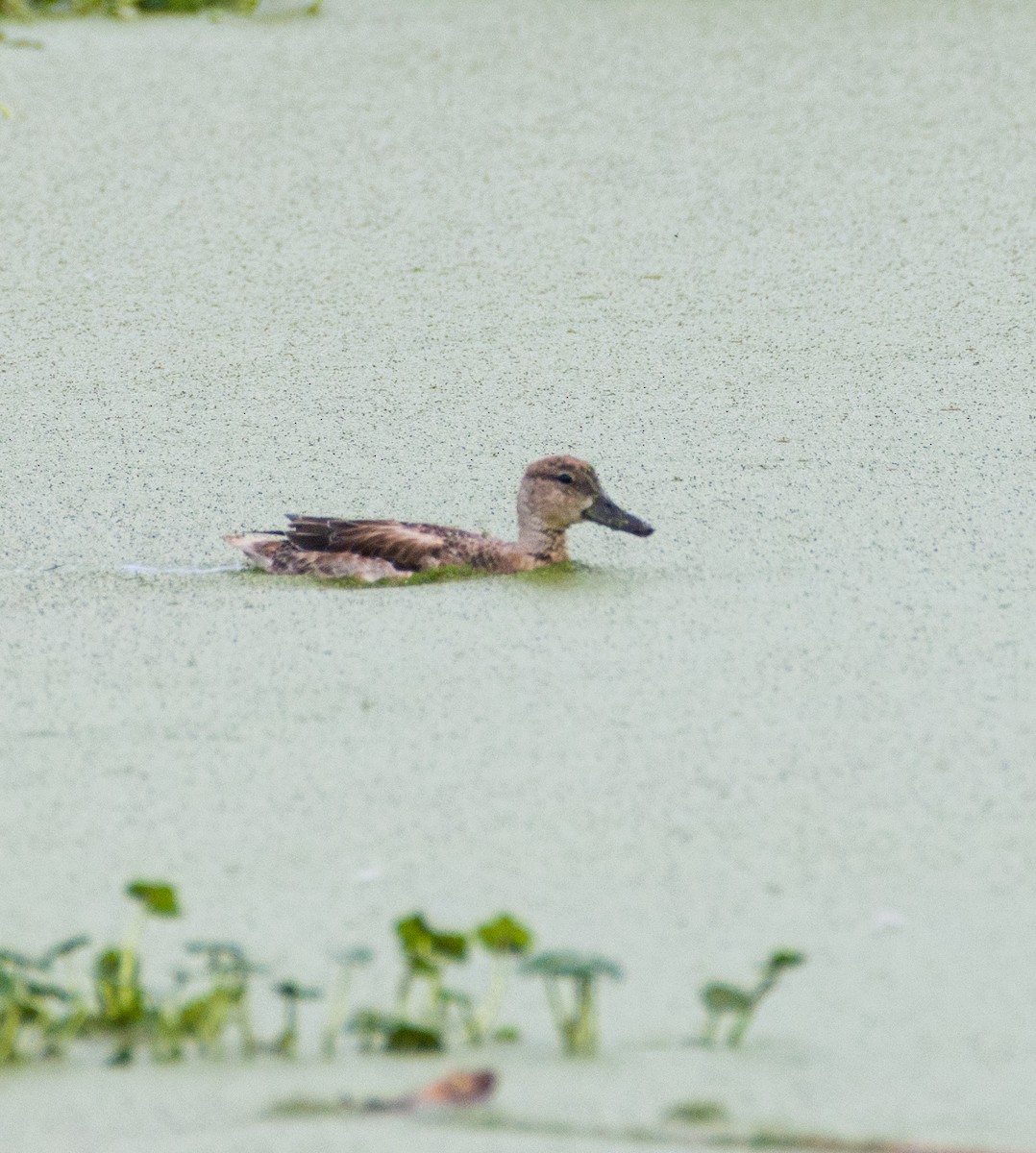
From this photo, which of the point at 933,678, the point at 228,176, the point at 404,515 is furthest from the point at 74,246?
the point at 933,678

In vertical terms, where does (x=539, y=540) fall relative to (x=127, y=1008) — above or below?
above

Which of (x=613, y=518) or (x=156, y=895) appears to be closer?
(x=156, y=895)

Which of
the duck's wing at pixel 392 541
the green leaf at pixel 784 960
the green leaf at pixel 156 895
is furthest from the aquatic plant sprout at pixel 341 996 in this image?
the duck's wing at pixel 392 541

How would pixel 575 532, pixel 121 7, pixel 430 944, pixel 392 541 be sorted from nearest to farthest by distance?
1. pixel 430 944
2. pixel 392 541
3. pixel 575 532
4. pixel 121 7

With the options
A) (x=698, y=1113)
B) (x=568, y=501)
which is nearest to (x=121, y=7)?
(x=568, y=501)

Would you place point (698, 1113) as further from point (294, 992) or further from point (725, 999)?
point (294, 992)

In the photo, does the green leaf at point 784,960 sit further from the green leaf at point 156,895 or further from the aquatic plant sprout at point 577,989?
the green leaf at point 156,895

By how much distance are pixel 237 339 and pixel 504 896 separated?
1802 mm

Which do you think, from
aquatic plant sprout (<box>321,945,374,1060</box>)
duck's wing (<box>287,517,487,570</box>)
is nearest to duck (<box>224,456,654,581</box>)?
duck's wing (<box>287,517,487,570</box>)

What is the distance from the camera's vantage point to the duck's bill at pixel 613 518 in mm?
2383

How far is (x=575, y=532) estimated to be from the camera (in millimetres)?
2588

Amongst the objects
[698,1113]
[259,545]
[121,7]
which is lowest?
[698,1113]

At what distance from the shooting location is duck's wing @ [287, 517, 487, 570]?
2295mm

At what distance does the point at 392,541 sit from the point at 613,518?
26 centimetres
